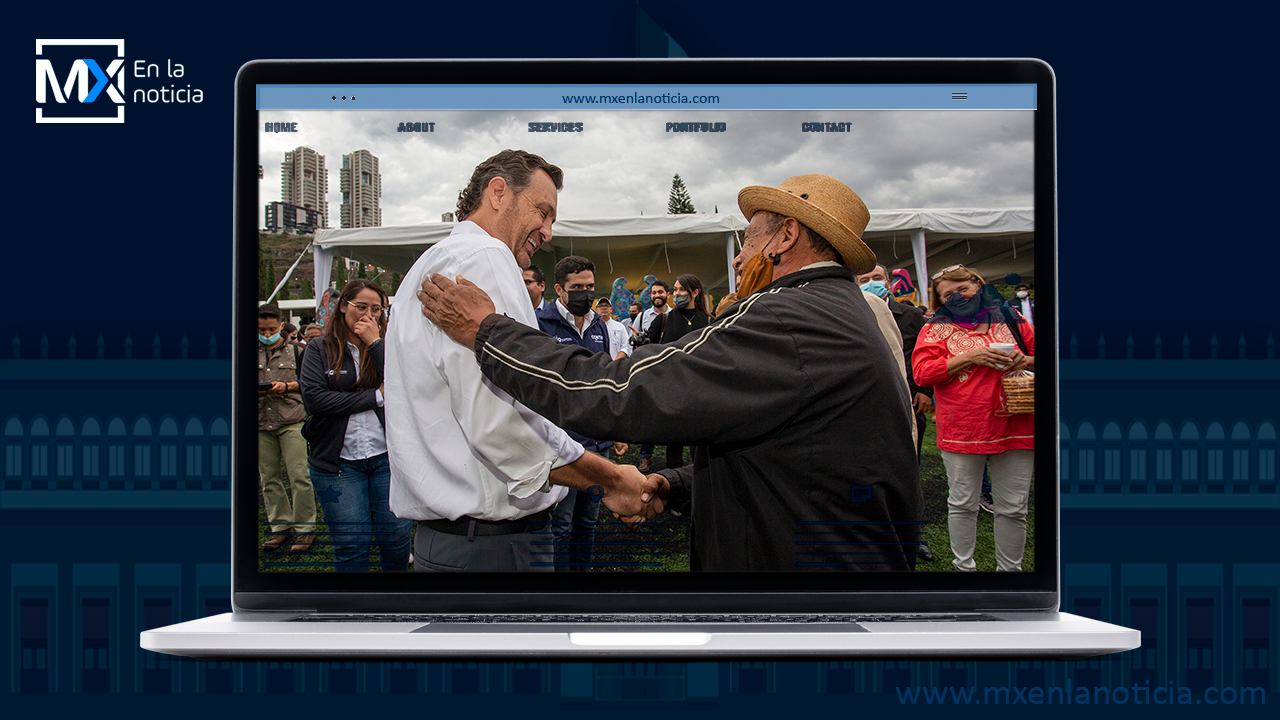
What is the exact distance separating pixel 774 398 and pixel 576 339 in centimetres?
68

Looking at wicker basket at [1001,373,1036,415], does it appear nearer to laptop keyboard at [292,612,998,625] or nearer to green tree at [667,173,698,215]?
laptop keyboard at [292,612,998,625]

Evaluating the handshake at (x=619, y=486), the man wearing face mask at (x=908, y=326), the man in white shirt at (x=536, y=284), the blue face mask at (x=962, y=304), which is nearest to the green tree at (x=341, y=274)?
the man in white shirt at (x=536, y=284)

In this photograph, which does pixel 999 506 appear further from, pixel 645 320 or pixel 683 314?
pixel 645 320

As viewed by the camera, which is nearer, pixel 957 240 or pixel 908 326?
pixel 957 240

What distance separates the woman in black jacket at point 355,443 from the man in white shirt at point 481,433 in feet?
0.17

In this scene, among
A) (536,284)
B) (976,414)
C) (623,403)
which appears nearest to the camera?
(623,403)

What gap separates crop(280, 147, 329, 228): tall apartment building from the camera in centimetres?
267

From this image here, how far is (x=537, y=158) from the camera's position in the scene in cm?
273

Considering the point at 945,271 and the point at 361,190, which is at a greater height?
the point at 361,190

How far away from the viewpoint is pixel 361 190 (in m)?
2.70

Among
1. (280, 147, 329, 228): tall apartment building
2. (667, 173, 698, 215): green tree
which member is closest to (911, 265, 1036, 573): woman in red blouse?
(667, 173, 698, 215): green tree

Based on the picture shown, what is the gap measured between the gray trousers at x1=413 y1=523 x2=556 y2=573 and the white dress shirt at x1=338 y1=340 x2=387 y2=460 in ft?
1.03

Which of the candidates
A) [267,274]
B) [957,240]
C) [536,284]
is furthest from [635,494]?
[267,274]

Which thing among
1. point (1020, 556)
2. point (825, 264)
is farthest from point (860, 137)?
point (1020, 556)
